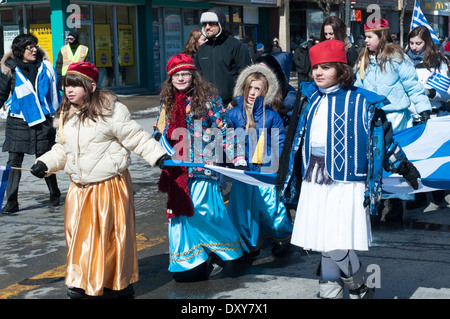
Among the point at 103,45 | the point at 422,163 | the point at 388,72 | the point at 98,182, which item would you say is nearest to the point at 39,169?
the point at 98,182

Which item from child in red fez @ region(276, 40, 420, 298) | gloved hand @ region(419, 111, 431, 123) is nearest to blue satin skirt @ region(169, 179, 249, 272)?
child in red fez @ region(276, 40, 420, 298)

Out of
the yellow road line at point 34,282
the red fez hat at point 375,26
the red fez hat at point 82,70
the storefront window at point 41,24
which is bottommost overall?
the yellow road line at point 34,282

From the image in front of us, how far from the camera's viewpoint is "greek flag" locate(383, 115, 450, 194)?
204 inches

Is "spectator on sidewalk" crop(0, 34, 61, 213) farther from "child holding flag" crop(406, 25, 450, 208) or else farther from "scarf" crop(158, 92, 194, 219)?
"child holding flag" crop(406, 25, 450, 208)

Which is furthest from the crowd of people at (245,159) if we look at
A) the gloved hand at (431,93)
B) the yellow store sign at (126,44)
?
the yellow store sign at (126,44)

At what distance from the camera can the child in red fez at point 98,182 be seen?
4.70 metres

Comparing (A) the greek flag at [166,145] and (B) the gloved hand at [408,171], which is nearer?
(B) the gloved hand at [408,171]

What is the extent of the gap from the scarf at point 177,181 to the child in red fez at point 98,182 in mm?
388

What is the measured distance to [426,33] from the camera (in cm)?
796

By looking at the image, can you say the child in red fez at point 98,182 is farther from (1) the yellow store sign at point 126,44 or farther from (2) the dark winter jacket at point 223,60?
(1) the yellow store sign at point 126,44

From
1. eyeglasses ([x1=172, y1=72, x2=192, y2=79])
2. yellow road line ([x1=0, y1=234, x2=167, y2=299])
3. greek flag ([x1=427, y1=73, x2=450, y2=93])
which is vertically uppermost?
eyeglasses ([x1=172, y1=72, x2=192, y2=79])

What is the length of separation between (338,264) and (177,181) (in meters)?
1.33

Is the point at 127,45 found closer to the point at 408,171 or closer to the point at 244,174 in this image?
the point at 244,174
